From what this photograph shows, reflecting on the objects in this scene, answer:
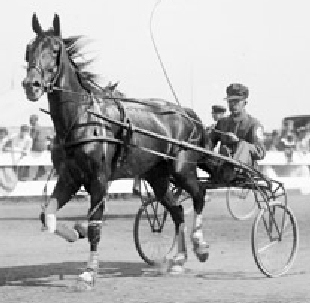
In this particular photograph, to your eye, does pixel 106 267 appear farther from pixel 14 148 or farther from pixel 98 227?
pixel 14 148

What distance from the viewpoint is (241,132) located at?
1020 centimetres

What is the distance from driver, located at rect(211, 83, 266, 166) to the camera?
9.97 metres

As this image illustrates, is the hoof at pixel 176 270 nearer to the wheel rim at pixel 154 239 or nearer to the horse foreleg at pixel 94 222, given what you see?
the wheel rim at pixel 154 239

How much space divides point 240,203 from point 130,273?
7.63 m

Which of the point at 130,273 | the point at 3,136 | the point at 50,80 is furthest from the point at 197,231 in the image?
the point at 3,136

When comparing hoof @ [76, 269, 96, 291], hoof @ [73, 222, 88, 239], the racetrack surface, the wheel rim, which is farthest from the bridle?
the wheel rim

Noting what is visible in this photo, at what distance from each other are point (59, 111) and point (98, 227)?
1.19 metres

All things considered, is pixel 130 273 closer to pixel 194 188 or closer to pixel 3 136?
pixel 194 188

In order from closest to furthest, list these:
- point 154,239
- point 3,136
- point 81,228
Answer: point 81,228 → point 154,239 → point 3,136

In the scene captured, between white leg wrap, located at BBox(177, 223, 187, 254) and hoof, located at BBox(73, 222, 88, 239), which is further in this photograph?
white leg wrap, located at BBox(177, 223, 187, 254)

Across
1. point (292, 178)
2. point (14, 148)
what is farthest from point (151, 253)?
point (292, 178)

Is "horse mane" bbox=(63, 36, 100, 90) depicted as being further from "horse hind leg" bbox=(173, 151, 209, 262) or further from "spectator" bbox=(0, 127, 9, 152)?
"spectator" bbox=(0, 127, 9, 152)

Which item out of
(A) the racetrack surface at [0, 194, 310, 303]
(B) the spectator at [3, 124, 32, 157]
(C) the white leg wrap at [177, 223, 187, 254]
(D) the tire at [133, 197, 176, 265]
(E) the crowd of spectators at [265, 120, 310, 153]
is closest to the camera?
(A) the racetrack surface at [0, 194, 310, 303]

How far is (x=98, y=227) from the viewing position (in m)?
8.72
